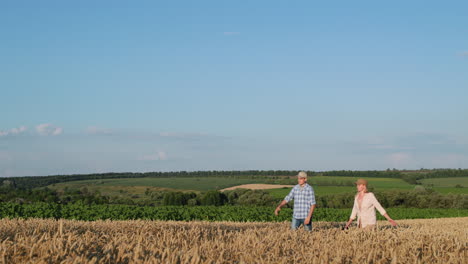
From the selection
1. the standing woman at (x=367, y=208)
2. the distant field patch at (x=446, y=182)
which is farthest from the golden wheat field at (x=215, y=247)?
the distant field patch at (x=446, y=182)

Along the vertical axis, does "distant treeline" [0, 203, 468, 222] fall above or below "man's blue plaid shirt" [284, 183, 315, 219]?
below

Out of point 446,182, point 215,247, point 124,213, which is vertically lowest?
point 124,213

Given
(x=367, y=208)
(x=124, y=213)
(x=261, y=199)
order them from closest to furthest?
(x=367, y=208)
(x=124, y=213)
(x=261, y=199)

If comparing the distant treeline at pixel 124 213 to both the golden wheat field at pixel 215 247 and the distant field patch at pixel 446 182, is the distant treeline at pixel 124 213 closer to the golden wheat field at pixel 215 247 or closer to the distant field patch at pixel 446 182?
the golden wheat field at pixel 215 247

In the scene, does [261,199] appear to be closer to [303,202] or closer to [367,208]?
[303,202]

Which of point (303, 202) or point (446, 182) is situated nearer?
point (303, 202)

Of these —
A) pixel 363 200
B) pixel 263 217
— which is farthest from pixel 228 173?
pixel 363 200

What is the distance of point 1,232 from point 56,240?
208 centimetres

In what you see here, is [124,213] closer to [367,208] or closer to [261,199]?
[367,208]

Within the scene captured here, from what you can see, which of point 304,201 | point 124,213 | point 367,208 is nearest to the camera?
point 367,208

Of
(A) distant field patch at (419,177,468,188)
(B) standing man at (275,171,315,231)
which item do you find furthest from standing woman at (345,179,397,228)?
(A) distant field patch at (419,177,468,188)

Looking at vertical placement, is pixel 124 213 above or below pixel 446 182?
below

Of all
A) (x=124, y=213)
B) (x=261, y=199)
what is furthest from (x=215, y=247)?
(x=261, y=199)

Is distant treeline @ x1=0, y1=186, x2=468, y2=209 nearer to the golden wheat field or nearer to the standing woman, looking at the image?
the standing woman
